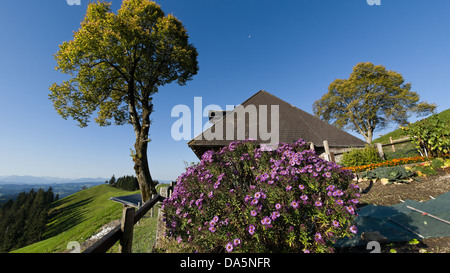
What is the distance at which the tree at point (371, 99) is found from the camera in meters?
22.1

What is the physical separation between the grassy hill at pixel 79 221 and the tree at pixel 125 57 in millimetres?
7153

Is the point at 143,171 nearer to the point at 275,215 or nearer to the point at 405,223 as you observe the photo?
the point at 275,215

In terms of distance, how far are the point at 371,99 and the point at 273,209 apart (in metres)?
29.6

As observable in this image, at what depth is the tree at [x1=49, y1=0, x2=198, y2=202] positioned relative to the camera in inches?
323

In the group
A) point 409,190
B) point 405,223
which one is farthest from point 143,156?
point 409,190

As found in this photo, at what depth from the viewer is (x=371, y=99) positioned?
23.3 m

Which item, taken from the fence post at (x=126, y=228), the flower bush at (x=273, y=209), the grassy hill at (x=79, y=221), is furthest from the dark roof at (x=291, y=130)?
the grassy hill at (x=79, y=221)

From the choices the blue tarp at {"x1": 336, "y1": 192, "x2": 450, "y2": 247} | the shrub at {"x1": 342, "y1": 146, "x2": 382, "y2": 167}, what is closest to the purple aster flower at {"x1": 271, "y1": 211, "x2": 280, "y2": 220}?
the blue tarp at {"x1": 336, "y1": 192, "x2": 450, "y2": 247}

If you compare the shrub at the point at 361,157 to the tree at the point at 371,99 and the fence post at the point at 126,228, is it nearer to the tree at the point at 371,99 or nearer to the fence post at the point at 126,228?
the fence post at the point at 126,228

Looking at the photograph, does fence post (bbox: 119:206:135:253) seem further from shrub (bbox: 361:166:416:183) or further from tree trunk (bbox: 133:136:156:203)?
shrub (bbox: 361:166:416:183)
